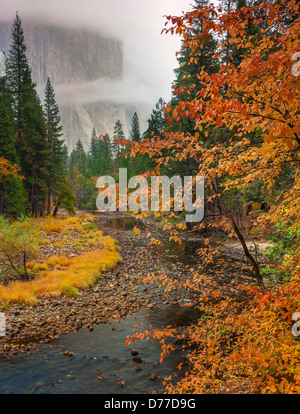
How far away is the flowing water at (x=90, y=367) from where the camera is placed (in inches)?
224

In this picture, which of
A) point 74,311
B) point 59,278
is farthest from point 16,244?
point 74,311

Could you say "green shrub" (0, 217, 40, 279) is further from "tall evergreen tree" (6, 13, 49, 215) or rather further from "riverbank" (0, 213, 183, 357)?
"tall evergreen tree" (6, 13, 49, 215)

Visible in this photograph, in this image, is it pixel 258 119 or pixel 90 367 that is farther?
pixel 90 367

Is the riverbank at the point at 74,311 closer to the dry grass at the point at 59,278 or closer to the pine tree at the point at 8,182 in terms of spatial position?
the dry grass at the point at 59,278

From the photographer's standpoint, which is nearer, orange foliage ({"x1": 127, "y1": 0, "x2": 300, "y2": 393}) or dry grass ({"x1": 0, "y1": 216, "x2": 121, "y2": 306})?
orange foliage ({"x1": 127, "y1": 0, "x2": 300, "y2": 393})

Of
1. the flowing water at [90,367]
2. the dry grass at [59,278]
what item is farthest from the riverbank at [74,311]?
the flowing water at [90,367]

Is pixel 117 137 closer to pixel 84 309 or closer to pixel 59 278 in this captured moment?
pixel 59 278

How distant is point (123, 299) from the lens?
1075 centimetres

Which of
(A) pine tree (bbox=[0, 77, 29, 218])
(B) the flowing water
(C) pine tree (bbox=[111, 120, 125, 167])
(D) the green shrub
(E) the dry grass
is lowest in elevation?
(B) the flowing water

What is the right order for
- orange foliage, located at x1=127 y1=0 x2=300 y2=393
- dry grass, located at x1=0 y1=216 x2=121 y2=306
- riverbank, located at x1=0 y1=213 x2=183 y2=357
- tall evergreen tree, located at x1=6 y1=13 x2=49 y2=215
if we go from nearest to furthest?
orange foliage, located at x1=127 y1=0 x2=300 y2=393
riverbank, located at x1=0 y1=213 x2=183 y2=357
dry grass, located at x1=0 y1=216 x2=121 y2=306
tall evergreen tree, located at x1=6 y1=13 x2=49 y2=215

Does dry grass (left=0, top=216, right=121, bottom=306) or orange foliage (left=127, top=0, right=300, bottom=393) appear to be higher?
orange foliage (left=127, top=0, right=300, bottom=393)

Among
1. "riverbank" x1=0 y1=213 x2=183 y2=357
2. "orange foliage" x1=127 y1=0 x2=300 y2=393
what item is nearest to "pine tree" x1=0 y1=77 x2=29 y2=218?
"riverbank" x1=0 y1=213 x2=183 y2=357

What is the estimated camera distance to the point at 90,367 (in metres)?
6.48

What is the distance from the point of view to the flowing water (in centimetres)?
569
